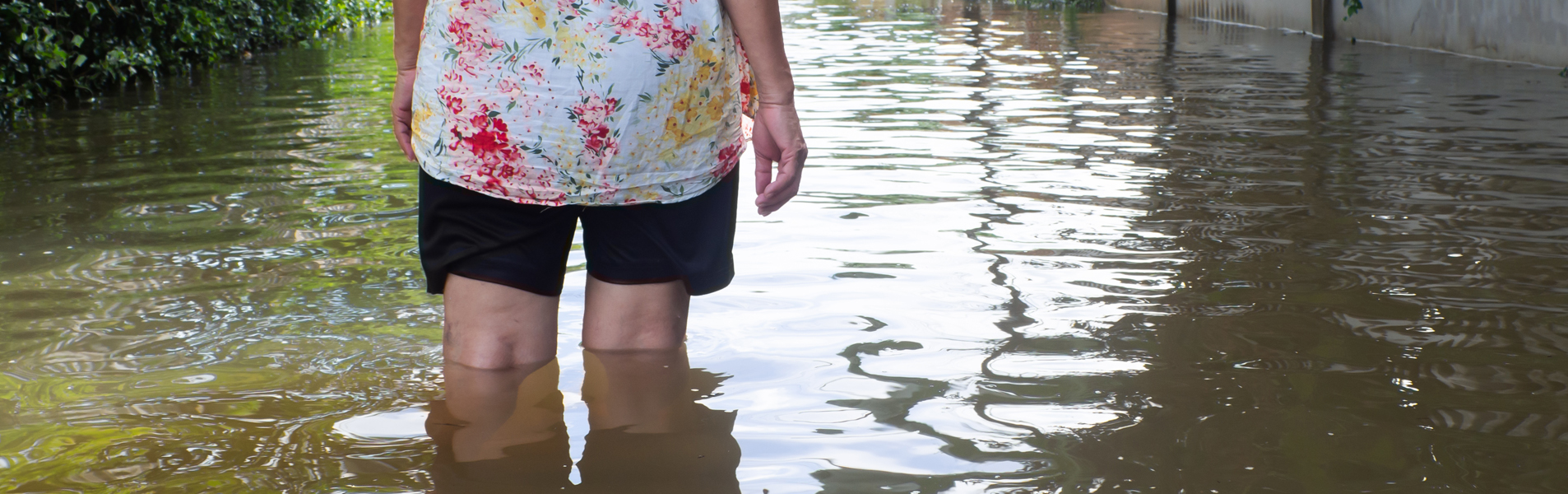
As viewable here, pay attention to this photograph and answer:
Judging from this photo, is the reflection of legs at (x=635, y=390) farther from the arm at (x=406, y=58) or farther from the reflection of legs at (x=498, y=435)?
the arm at (x=406, y=58)

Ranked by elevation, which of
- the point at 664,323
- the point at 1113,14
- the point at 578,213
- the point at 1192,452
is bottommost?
the point at 1192,452

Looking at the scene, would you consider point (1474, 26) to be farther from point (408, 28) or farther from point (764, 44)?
point (408, 28)

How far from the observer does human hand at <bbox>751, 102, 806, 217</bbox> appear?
2283mm

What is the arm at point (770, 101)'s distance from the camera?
2.18m

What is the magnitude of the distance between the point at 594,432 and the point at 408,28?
0.85m

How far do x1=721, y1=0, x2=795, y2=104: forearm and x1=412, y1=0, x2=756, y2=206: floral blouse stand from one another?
0.12 ft

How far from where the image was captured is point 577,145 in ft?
7.08

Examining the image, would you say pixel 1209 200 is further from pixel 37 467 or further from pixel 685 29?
pixel 37 467

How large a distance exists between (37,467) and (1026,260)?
2716 millimetres

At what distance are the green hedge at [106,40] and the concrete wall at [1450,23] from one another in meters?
10.1

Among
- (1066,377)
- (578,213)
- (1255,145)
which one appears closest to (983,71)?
(1255,145)

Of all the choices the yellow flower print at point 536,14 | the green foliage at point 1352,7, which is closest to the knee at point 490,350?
the yellow flower print at point 536,14

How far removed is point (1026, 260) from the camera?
3963 millimetres

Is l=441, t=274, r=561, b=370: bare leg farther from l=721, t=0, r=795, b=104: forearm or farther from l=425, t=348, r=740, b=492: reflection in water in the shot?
l=721, t=0, r=795, b=104: forearm
